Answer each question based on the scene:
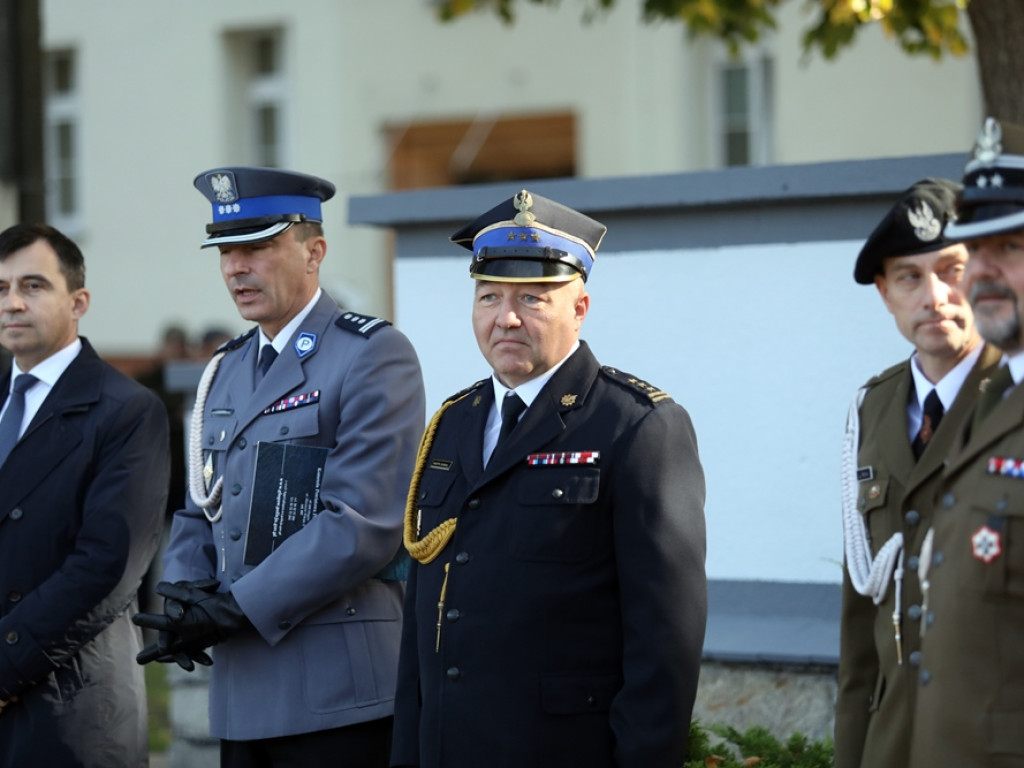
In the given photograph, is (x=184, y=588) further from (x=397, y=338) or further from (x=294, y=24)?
(x=294, y=24)

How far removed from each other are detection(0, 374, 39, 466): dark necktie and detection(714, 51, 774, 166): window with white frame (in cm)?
966

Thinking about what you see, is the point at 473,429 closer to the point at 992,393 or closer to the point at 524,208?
the point at 524,208

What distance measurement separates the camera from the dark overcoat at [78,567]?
14.0 feet

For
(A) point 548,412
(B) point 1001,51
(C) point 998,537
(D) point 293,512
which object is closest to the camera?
(C) point 998,537

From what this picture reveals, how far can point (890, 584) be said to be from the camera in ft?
10.4

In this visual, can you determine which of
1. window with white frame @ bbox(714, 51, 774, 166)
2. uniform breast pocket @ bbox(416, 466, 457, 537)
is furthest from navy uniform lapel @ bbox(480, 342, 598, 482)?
window with white frame @ bbox(714, 51, 774, 166)

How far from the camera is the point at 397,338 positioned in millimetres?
4129

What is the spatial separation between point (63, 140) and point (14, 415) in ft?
44.6

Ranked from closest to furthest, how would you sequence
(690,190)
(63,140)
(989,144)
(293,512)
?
(989,144), (293,512), (690,190), (63,140)

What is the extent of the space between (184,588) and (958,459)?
1916 millimetres

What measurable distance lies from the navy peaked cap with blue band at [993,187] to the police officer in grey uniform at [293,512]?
64.1 inches

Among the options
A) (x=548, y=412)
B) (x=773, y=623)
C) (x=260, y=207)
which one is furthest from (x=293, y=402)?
(x=773, y=623)

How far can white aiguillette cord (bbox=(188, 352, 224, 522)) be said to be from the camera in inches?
163

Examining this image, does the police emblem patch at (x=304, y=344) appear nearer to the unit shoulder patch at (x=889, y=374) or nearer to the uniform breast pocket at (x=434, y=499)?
the uniform breast pocket at (x=434, y=499)
